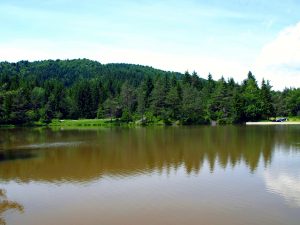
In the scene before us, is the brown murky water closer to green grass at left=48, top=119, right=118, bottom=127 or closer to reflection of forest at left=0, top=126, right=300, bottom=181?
reflection of forest at left=0, top=126, right=300, bottom=181

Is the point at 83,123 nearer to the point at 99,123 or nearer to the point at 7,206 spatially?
the point at 99,123

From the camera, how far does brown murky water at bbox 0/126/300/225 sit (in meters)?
17.7

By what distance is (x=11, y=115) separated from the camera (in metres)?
99.9

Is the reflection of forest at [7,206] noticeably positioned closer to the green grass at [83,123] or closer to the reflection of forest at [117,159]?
the reflection of forest at [117,159]

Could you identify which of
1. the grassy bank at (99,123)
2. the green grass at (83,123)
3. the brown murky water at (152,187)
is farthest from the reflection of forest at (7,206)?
the green grass at (83,123)

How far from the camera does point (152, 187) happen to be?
2361 centimetres

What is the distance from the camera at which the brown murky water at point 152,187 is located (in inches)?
695

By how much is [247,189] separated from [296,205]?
413 centimetres

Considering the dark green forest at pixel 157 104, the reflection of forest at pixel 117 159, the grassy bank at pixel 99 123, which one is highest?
the dark green forest at pixel 157 104

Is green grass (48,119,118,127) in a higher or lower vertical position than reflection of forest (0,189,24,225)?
higher

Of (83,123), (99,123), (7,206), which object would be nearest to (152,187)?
(7,206)

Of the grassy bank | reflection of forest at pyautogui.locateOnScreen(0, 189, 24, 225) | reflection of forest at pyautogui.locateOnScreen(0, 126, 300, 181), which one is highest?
the grassy bank

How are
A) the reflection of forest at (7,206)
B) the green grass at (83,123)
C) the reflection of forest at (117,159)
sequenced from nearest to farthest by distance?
the reflection of forest at (7,206) → the reflection of forest at (117,159) → the green grass at (83,123)

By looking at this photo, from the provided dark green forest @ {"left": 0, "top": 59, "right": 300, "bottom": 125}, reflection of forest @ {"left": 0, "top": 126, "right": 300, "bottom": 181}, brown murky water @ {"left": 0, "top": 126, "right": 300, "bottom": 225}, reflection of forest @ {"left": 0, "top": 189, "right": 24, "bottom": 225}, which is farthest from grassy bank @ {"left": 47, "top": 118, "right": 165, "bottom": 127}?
reflection of forest @ {"left": 0, "top": 189, "right": 24, "bottom": 225}
